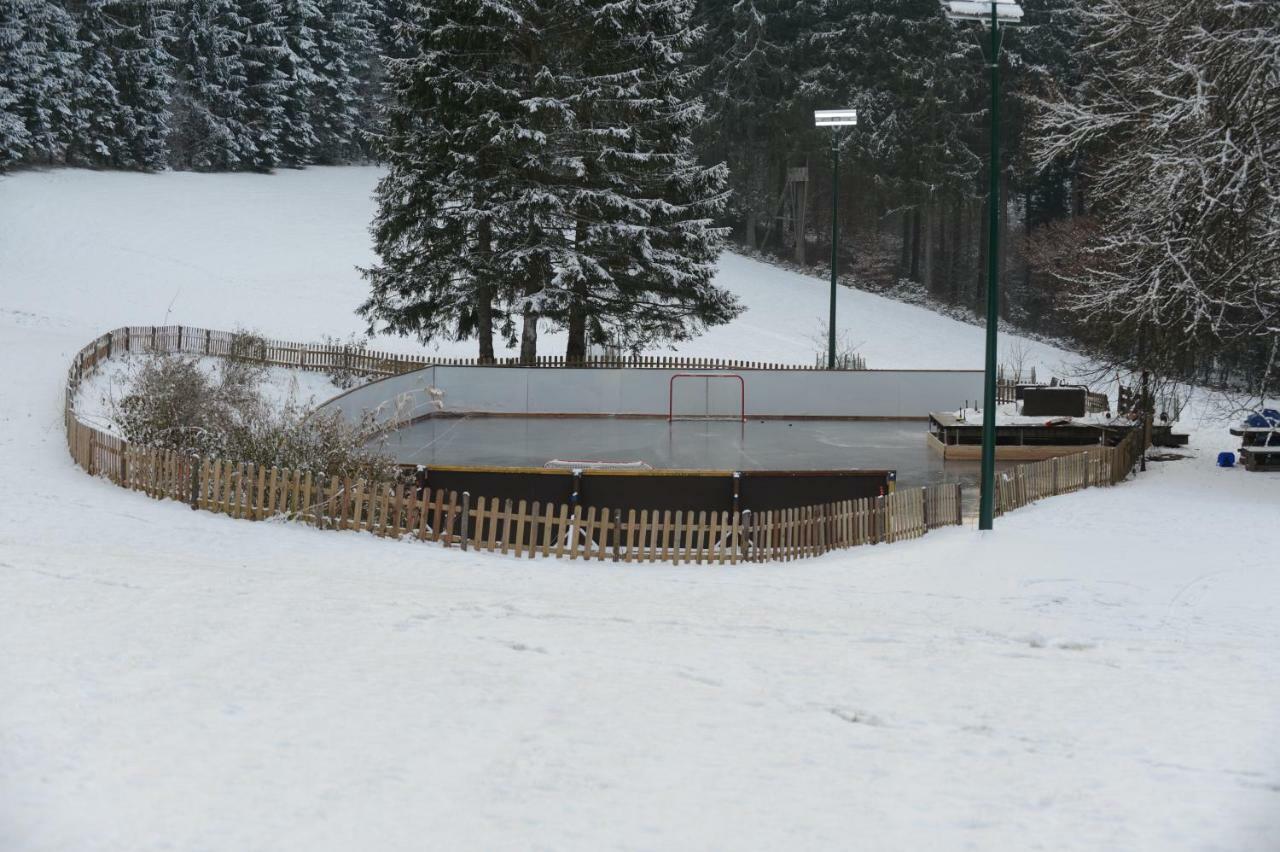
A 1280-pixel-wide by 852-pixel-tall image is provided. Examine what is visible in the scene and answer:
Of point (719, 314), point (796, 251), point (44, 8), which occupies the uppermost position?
point (44, 8)

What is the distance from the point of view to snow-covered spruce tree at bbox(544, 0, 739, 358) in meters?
35.5

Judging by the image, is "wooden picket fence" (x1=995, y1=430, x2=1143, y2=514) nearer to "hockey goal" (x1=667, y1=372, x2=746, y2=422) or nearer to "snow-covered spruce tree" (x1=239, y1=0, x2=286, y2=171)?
"hockey goal" (x1=667, y1=372, x2=746, y2=422)

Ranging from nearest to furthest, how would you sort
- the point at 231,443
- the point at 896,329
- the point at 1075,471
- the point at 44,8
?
the point at 231,443 → the point at 1075,471 → the point at 896,329 → the point at 44,8

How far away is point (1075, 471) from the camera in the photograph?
21156mm

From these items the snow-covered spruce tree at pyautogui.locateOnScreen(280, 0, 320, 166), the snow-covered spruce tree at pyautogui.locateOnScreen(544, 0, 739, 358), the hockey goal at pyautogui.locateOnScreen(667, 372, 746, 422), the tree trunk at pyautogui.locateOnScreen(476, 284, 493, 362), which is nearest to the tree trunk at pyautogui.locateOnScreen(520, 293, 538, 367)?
the snow-covered spruce tree at pyautogui.locateOnScreen(544, 0, 739, 358)

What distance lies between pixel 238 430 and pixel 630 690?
1166cm

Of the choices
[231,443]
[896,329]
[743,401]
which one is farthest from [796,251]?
[231,443]

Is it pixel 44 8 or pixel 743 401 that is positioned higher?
pixel 44 8

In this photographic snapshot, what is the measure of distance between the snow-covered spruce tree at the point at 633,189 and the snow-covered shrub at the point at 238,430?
567 inches

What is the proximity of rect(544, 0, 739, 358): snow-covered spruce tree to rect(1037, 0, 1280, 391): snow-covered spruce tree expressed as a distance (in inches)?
581

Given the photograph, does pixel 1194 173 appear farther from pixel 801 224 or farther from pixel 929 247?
pixel 801 224

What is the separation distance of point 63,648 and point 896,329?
4766 centimetres

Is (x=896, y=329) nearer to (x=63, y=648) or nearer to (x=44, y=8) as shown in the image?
(x=44, y=8)

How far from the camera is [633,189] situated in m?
37.3
